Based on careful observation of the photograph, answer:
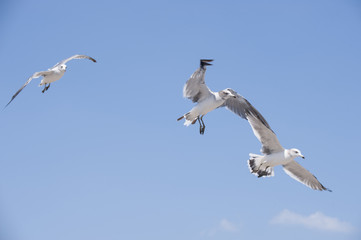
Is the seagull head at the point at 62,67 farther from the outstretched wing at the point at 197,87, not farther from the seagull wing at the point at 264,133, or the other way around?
the seagull wing at the point at 264,133

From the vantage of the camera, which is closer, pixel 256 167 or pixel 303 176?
pixel 256 167

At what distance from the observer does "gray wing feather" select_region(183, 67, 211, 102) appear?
35.1 feet

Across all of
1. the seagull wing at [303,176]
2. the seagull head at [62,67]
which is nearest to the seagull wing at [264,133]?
the seagull wing at [303,176]

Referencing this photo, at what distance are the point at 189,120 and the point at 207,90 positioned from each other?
2.81 ft

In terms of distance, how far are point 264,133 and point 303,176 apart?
1789 millimetres

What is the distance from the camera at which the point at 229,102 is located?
11914 mm

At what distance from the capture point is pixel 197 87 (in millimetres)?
11039

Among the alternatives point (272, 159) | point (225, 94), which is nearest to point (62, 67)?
point (225, 94)

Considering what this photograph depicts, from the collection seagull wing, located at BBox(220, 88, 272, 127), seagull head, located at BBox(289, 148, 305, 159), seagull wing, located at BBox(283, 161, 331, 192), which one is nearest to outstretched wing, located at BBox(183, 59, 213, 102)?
seagull wing, located at BBox(220, 88, 272, 127)

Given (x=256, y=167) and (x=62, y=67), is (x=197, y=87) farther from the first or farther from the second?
(x=62, y=67)

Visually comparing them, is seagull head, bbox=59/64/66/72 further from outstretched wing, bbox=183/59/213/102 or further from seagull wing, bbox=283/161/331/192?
seagull wing, bbox=283/161/331/192

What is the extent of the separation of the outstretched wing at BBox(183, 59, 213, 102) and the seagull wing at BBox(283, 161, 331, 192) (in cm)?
307

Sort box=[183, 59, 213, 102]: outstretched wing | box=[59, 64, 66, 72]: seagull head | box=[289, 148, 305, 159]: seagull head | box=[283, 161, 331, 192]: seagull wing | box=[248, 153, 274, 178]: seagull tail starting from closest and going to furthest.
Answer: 1. box=[183, 59, 213, 102]: outstretched wing
2. box=[289, 148, 305, 159]: seagull head
3. box=[248, 153, 274, 178]: seagull tail
4. box=[283, 161, 331, 192]: seagull wing
5. box=[59, 64, 66, 72]: seagull head

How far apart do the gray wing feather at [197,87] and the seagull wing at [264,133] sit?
4.53 feet
